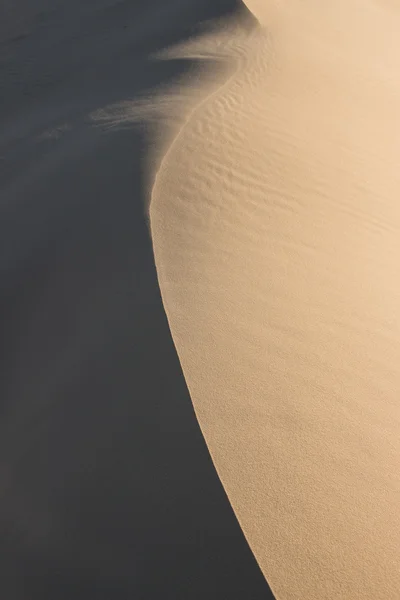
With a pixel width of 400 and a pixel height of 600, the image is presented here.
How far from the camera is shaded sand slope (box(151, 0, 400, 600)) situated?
93.7 inches

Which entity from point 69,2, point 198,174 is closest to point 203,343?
point 198,174

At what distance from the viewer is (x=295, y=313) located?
3424 mm

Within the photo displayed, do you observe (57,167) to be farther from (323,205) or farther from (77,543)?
(77,543)

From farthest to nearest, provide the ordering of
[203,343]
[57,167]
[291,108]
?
[291,108] → [57,167] → [203,343]

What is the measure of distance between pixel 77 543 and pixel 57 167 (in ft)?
11.1

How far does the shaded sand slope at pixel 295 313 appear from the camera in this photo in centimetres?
238

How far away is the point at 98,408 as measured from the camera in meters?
2.83

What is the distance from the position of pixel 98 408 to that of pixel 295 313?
1.20 metres

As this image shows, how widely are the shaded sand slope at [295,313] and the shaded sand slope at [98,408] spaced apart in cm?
13

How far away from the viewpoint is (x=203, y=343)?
3014 mm

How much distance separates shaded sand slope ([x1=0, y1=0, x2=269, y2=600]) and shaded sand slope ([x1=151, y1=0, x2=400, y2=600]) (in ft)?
0.43

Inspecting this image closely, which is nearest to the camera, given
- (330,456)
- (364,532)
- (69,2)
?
(364,532)

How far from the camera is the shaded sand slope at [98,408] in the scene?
2.34m

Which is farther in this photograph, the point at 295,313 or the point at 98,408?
the point at 295,313
